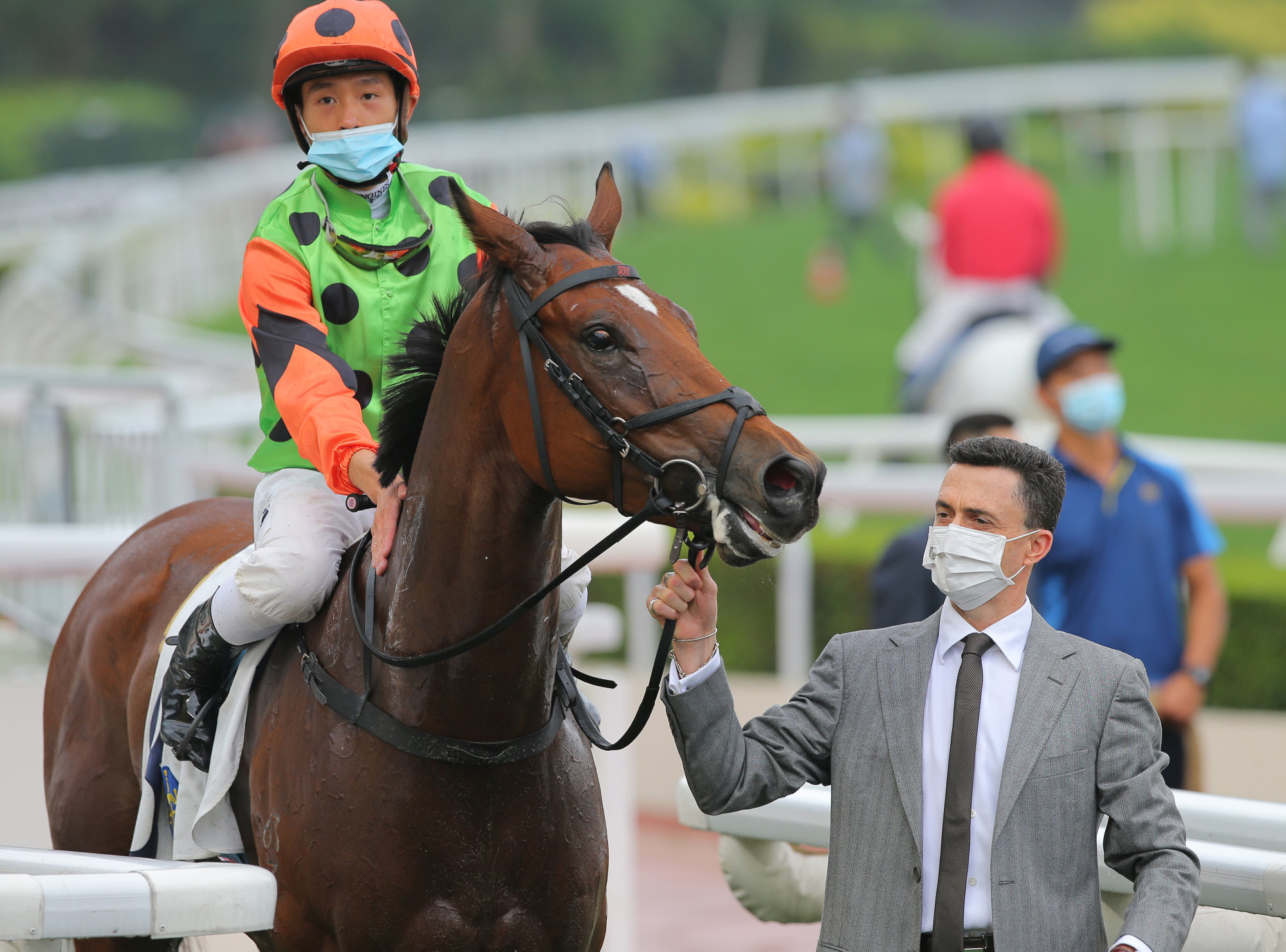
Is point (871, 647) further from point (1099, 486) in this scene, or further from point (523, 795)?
point (1099, 486)

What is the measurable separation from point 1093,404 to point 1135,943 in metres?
2.88

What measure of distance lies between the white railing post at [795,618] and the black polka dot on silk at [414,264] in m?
3.71

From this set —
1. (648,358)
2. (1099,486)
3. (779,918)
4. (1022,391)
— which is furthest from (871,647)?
(1022,391)

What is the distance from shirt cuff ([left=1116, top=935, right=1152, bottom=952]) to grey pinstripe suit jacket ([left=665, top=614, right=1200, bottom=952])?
0.01m

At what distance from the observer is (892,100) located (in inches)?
1019

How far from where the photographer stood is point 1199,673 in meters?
4.82

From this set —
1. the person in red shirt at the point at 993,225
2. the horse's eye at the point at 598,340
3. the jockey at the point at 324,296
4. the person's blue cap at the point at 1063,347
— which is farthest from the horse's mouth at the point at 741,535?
the person in red shirt at the point at 993,225

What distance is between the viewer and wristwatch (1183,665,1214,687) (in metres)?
4.79

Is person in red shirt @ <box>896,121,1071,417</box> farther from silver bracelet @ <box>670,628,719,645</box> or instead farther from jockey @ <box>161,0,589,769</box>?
silver bracelet @ <box>670,628,719,645</box>

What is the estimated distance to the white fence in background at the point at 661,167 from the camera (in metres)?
21.5

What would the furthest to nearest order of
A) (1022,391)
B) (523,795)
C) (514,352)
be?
(1022,391) → (523,795) → (514,352)

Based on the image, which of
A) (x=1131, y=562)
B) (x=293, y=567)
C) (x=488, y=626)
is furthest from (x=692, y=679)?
(x=1131, y=562)

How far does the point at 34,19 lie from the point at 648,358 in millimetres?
47040

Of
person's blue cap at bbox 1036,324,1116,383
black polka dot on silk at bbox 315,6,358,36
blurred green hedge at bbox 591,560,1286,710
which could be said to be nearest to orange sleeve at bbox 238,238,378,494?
black polka dot on silk at bbox 315,6,358,36
